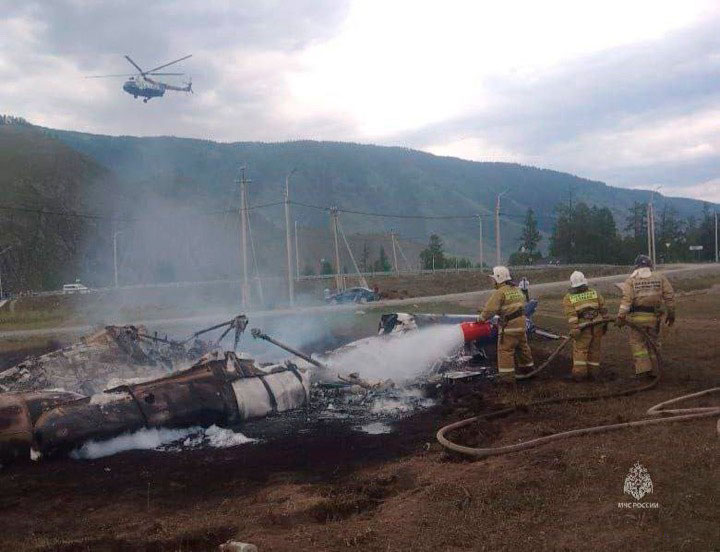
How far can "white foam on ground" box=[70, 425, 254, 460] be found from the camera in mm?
7766

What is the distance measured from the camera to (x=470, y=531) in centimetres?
436

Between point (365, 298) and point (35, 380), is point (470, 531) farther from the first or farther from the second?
point (365, 298)

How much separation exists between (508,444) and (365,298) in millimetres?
30756

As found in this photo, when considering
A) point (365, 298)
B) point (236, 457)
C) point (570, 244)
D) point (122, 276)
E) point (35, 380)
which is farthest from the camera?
point (570, 244)

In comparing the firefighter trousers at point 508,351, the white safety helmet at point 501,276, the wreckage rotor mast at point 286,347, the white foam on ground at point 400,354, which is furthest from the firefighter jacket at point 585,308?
the wreckage rotor mast at point 286,347

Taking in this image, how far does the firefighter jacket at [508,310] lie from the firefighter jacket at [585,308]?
814 millimetres

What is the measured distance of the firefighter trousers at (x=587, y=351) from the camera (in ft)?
33.3

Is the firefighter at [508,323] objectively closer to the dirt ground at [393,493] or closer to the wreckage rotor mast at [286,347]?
the dirt ground at [393,493]

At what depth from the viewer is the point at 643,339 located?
386 inches

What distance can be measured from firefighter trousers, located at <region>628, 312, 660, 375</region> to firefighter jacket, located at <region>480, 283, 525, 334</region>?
1.72 m

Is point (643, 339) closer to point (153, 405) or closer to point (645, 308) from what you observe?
point (645, 308)

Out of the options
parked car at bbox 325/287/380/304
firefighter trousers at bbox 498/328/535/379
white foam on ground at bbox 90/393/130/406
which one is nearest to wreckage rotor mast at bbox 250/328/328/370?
white foam on ground at bbox 90/393/130/406

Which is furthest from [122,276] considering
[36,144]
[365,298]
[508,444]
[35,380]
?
[508,444]

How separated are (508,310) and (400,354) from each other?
3.11 metres
